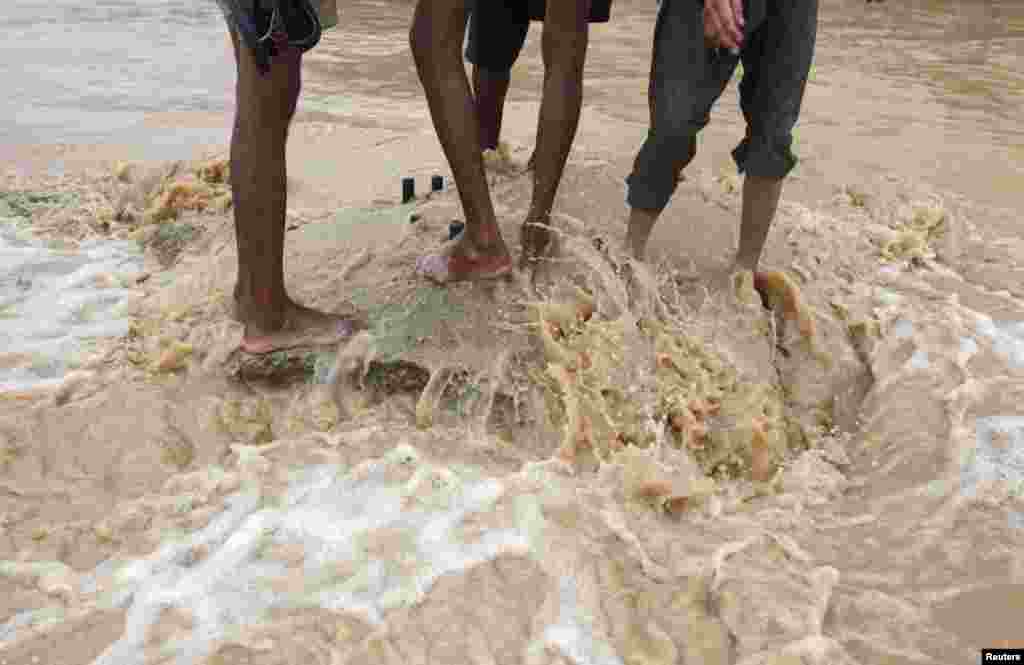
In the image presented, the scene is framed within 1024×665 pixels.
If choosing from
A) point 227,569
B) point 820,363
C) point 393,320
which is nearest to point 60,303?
point 393,320

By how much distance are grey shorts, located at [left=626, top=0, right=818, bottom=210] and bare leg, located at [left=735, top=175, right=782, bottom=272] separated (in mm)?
40

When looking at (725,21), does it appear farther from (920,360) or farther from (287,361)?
(287,361)

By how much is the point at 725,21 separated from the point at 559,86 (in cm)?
50

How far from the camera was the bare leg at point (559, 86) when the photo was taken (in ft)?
8.20

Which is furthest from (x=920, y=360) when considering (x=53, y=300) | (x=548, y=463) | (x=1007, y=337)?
(x=53, y=300)

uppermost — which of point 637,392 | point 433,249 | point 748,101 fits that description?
point 748,101

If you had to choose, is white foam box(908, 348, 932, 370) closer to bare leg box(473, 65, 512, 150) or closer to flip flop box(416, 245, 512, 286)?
flip flop box(416, 245, 512, 286)

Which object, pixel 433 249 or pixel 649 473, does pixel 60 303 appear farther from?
pixel 649 473

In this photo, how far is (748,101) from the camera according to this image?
287cm

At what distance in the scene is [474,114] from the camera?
254 cm

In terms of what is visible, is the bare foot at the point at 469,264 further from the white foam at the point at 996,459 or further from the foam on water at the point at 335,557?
the white foam at the point at 996,459

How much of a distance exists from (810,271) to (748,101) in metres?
0.74

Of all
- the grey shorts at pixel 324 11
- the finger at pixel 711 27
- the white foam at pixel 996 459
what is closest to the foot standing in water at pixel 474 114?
the grey shorts at pixel 324 11

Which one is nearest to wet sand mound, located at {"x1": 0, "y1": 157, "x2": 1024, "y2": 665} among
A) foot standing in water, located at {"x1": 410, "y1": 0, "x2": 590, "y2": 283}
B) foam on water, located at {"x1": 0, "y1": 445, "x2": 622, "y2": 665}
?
foam on water, located at {"x1": 0, "y1": 445, "x2": 622, "y2": 665}
